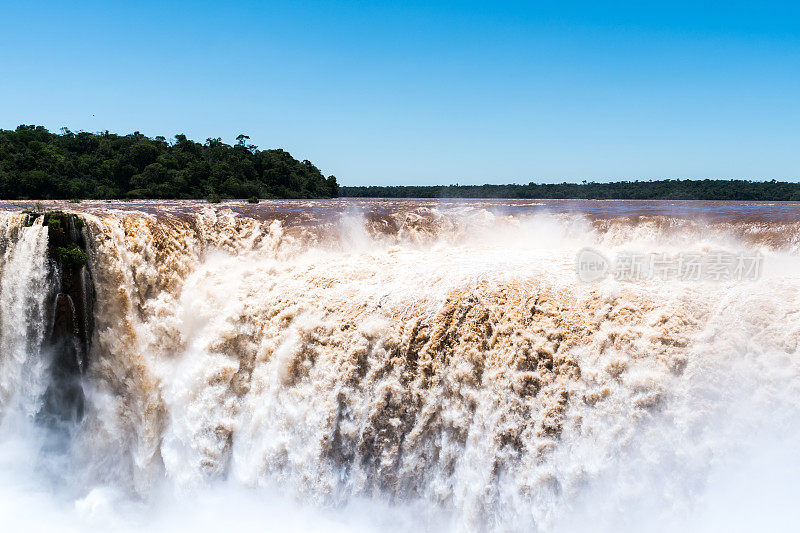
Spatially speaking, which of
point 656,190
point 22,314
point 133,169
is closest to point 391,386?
point 22,314

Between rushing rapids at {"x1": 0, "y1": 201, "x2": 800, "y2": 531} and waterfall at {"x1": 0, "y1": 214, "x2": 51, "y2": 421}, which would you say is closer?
rushing rapids at {"x1": 0, "y1": 201, "x2": 800, "y2": 531}

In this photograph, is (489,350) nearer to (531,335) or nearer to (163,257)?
(531,335)

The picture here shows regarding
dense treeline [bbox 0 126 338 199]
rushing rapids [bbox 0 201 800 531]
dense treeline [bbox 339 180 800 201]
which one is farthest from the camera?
dense treeline [bbox 339 180 800 201]

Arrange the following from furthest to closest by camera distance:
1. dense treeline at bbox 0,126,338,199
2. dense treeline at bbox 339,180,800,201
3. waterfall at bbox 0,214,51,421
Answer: dense treeline at bbox 339,180,800,201 < dense treeline at bbox 0,126,338,199 < waterfall at bbox 0,214,51,421

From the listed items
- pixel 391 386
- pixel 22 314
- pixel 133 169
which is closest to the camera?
pixel 391 386

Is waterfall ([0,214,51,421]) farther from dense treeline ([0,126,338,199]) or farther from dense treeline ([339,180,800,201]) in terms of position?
dense treeline ([339,180,800,201])

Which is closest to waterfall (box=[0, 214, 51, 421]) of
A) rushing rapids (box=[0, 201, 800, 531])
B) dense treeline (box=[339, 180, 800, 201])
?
rushing rapids (box=[0, 201, 800, 531])

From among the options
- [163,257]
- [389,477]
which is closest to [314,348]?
[389,477]

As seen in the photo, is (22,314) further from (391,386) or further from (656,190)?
(656,190)
